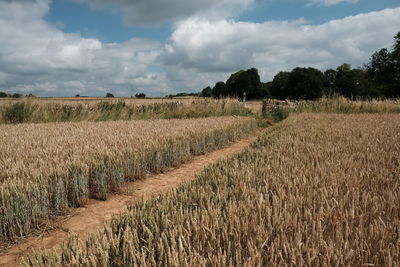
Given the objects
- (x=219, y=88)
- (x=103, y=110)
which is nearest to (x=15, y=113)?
(x=103, y=110)

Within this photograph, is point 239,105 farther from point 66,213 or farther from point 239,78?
point 239,78

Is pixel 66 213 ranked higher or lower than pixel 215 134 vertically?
lower

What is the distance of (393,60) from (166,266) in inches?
2149

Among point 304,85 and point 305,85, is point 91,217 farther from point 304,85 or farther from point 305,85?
point 305,85

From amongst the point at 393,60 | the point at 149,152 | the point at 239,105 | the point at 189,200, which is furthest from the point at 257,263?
the point at 393,60

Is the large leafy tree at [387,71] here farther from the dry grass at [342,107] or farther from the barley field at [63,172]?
the barley field at [63,172]

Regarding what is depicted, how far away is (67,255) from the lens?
1423 mm

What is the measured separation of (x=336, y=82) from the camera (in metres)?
67.9

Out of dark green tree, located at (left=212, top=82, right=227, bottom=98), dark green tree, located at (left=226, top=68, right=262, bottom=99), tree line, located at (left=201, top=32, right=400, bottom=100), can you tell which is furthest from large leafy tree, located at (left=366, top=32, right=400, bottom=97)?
dark green tree, located at (left=212, top=82, right=227, bottom=98)

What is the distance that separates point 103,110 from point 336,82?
69687 mm

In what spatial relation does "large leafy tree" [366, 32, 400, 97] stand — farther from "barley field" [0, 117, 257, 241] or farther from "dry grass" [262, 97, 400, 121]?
"barley field" [0, 117, 257, 241]

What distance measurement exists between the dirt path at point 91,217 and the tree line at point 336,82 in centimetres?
1638

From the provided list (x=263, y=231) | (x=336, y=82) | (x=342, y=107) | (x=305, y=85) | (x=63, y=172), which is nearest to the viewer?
(x=263, y=231)

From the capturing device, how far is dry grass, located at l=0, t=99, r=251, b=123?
12.4 meters
